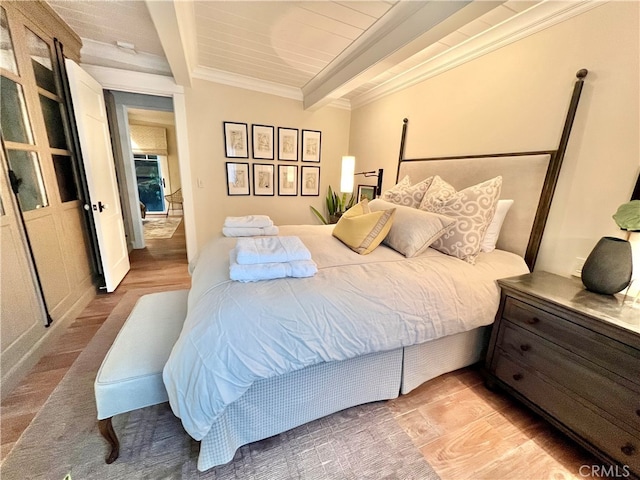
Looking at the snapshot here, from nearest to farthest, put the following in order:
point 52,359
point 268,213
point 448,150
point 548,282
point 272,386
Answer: point 272,386, point 548,282, point 52,359, point 448,150, point 268,213

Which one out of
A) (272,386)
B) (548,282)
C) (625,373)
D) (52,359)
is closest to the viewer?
(625,373)

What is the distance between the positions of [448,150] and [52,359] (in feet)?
11.5

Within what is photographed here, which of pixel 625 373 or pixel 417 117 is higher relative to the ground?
pixel 417 117

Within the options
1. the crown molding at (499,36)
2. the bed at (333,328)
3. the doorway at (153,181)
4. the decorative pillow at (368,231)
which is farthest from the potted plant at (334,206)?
the doorway at (153,181)

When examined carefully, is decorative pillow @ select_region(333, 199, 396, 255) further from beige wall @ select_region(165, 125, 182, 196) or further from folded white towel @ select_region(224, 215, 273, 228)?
beige wall @ select_region(165, 125, 182, 196)

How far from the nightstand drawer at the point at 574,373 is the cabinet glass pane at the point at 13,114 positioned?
335cm

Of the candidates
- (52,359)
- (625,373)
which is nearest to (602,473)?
(625,373)

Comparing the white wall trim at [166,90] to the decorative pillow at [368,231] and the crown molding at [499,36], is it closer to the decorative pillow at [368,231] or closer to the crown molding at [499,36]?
the decorative pillow at [368,231]

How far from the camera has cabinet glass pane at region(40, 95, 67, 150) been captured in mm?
2059

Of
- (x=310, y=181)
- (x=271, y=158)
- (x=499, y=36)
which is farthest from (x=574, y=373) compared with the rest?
(x=271, y=158)

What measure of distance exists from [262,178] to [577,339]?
10.9 ft

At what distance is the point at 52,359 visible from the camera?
1.70 meters

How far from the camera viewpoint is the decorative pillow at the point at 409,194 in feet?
7.30

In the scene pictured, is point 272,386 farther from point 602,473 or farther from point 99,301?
point 99,301
